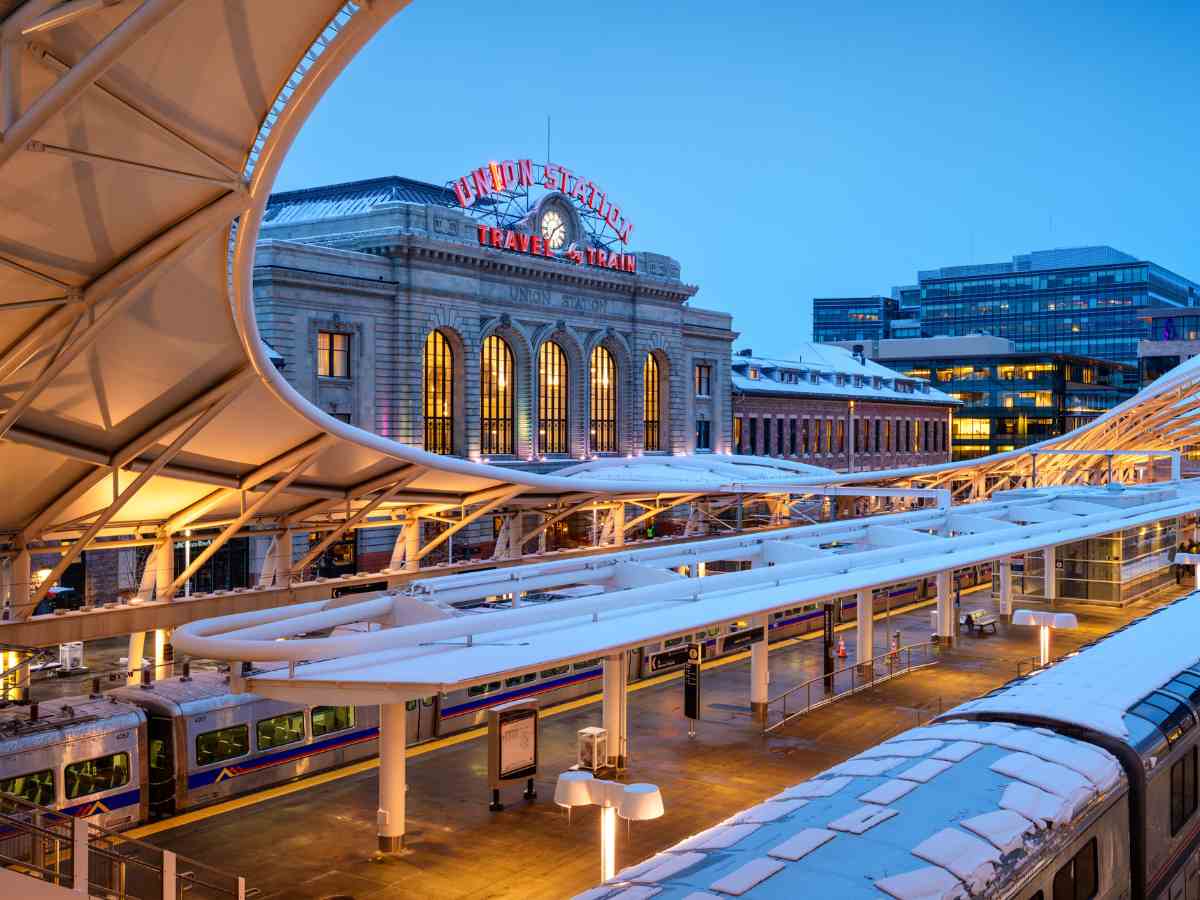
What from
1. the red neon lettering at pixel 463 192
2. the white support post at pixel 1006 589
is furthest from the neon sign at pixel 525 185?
the white support post at pixel 1006 589

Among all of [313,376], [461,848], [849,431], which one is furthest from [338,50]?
[849,431]

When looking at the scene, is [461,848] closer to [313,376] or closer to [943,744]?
[943,744]

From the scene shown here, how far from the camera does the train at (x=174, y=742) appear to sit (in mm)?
19203

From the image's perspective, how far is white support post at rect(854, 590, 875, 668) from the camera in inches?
1230

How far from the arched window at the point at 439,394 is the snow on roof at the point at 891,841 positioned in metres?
44.3

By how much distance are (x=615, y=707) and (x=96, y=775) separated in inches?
362

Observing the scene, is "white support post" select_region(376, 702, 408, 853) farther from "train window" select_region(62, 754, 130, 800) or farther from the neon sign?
the neon sign

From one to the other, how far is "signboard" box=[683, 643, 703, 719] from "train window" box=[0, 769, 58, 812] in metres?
→ 12.7

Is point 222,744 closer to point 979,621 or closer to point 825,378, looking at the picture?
point 979,621

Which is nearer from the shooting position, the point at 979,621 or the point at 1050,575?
the point at 979,621

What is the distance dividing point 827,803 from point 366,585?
82.0 ft

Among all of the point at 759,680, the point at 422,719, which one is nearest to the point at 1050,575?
the point at 759,680

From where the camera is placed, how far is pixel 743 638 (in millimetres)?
26719

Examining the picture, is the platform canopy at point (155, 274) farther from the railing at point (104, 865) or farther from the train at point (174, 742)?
the railing at point (104, 865)
